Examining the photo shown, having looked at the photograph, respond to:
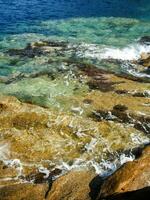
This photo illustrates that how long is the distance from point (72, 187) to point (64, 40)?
31631mm

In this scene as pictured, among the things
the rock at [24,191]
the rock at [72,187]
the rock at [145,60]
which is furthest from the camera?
the rock at [145,60]

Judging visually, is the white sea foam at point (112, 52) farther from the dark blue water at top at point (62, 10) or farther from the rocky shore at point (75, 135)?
the dark blue water at top at point (62, 10)

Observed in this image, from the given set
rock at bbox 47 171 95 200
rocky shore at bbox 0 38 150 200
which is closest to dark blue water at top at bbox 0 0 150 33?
rocky shore at bbox 0 38 150 200

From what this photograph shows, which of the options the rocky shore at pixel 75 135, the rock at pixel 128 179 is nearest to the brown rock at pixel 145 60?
the rocky shore at pixel 75 135

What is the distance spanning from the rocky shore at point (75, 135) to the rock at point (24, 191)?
0.15 feet

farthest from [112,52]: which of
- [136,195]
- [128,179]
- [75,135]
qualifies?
[136,195]

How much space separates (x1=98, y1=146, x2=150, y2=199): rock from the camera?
1875 centimetres

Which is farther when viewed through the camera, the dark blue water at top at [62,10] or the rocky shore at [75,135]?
the dark blue water at top at [62,10]

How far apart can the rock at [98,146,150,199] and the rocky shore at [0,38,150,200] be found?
0.14ft

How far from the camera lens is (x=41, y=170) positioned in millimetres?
22516

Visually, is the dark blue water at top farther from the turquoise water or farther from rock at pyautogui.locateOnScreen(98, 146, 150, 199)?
rock at pyautogui.locateOnScreen(98, 146, 150, 199)

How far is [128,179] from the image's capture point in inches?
758

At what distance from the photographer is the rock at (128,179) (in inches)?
738

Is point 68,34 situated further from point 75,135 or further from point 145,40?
point 75,135
